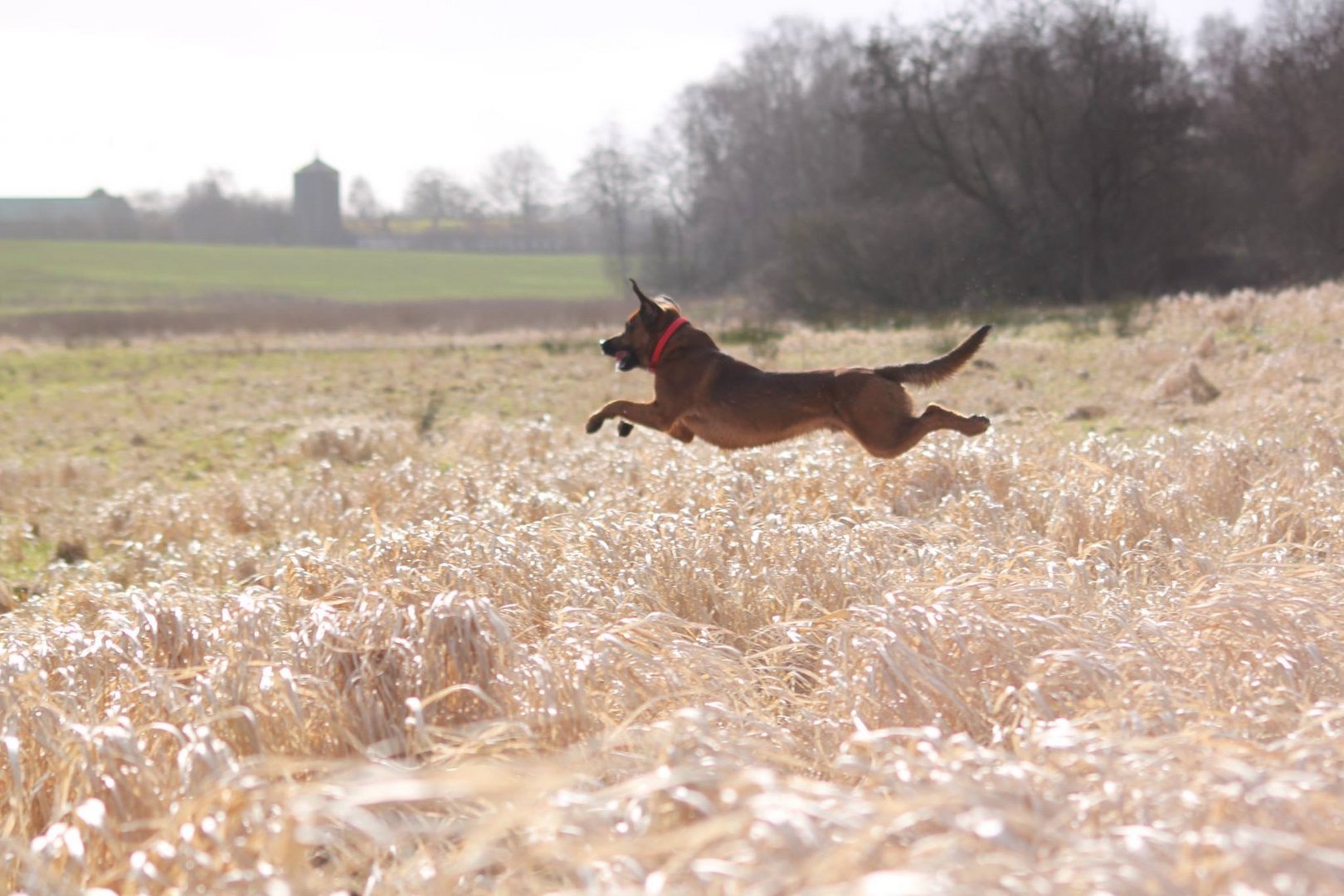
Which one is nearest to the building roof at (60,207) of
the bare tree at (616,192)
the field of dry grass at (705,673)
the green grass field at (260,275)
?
the green grass field at (260,275)

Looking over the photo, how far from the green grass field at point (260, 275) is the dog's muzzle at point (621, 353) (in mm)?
53314

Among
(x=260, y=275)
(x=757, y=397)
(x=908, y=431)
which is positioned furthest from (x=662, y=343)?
(x=260, y=275)

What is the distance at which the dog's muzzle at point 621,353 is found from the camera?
6762 millimetres

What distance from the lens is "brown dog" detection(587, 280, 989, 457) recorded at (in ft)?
21.9

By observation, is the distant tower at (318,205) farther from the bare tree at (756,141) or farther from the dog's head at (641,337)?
the dog's head at (641,337)

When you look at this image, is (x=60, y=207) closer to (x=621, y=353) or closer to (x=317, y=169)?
(x=317, y=169)

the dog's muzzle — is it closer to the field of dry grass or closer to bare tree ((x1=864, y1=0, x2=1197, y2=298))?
the field of dry grass

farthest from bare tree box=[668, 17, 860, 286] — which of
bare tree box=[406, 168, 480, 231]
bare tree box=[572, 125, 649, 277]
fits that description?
bare tree box=[406, 168, 480, 231]

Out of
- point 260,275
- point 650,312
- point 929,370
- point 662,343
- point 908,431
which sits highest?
point 260,275

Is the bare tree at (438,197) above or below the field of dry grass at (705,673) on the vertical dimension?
above

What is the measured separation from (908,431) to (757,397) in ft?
2.70

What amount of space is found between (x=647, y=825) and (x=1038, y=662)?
1821 millimetres

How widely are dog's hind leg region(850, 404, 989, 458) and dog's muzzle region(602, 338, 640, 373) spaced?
124 centimetres

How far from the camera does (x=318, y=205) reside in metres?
107
